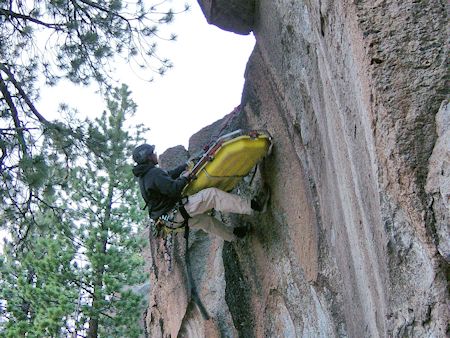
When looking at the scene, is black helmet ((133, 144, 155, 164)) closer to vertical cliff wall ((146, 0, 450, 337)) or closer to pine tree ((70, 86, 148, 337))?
vertical cliff wall ((146, 0, 450, 337))

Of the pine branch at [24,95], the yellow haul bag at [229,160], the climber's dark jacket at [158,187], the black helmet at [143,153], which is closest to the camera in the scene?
the yellow haul bag at [229,160]

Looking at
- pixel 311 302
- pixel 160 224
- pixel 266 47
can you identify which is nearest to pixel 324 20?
pixel 266 47

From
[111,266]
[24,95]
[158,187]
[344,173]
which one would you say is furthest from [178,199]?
[111,266]

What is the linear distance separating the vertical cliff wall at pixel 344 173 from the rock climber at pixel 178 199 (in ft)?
1.10

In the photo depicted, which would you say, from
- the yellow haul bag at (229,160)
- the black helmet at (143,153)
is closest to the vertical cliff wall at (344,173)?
the yellow haul bag at (229,160)

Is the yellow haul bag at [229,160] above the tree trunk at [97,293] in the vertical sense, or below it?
below

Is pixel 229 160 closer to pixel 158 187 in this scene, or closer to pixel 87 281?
pixel 158 187

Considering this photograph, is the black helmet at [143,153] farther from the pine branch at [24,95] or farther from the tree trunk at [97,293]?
the tree trunk at [97,293]

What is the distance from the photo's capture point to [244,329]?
642cm

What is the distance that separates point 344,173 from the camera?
11.1 feet

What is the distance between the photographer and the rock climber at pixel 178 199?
562 centimetres

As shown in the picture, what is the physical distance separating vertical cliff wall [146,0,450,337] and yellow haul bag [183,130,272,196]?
0.17 meters

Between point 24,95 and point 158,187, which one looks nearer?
point 158,187

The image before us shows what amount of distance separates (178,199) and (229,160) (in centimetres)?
69
